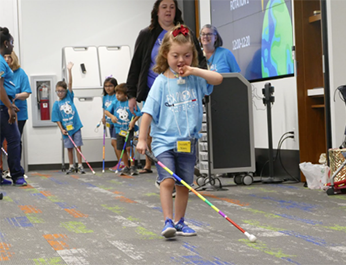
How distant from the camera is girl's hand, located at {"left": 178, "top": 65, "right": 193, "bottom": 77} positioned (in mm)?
2787

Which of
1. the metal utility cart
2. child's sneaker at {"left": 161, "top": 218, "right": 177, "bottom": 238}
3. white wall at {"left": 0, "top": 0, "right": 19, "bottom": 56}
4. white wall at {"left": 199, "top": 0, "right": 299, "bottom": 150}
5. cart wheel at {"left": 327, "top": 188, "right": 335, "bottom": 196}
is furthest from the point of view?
white wall at {"left": 0, "top": 0, "right": 19, "bottom": 56}

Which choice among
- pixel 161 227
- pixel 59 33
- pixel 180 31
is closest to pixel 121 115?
pixel 59 33

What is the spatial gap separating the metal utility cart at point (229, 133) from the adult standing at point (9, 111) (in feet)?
6.01

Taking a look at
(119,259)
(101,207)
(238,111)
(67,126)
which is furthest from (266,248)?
(67,126)

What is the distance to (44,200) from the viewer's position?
4.53 metres

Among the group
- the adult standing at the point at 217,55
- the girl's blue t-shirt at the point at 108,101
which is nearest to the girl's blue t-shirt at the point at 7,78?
the adult standing at the point at 217,55

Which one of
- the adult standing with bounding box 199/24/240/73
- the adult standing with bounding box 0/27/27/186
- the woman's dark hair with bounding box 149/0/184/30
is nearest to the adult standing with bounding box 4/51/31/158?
the adult standing with bounding box 0/27/27/186

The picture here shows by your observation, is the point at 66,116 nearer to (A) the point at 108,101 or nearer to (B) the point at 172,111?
(A) the point at 108,101

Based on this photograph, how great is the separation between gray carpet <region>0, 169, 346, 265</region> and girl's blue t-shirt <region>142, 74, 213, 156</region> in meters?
0.49

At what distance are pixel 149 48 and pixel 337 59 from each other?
1680mm

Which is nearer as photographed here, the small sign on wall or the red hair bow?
the red hair bow

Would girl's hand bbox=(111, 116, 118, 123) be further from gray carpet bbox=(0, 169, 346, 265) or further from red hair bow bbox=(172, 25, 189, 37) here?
red hair bow bbox=(172, 25, 189, 37)

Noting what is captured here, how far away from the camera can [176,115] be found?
284 cm

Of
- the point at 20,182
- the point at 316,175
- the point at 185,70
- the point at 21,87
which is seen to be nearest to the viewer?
the point at 185,70
